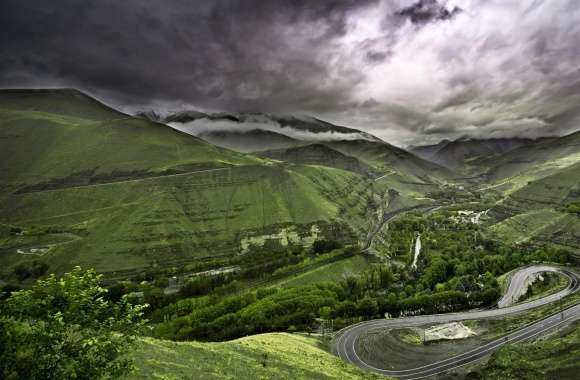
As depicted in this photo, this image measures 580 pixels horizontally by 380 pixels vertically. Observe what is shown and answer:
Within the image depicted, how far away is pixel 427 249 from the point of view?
650ft

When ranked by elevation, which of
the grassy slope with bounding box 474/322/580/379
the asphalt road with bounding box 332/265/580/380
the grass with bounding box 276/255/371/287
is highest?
the grassy slope with bounding box 474/322/580/379

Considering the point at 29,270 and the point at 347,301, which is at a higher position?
the point at 347,301

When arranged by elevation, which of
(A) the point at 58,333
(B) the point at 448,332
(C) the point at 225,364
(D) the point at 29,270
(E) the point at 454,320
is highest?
(A) the point at 58,333

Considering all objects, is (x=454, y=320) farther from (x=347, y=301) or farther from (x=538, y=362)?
(x=538, y=362)

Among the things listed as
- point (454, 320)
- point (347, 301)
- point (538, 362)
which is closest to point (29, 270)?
point (347, 301)

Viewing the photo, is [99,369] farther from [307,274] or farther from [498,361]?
[307,274]

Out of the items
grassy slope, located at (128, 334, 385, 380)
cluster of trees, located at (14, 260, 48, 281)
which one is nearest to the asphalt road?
grassy slope, located at (128, 334, 385, 380)

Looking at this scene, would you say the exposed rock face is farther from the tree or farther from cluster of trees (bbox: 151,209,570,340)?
the tree

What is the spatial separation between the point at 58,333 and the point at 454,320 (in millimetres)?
107246

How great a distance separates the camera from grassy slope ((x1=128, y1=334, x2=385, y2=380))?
33.6 metres

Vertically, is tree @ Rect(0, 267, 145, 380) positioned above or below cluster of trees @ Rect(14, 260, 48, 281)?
above

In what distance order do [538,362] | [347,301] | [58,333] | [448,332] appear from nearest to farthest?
1. [58,333]
2. [538,362]
3. [448,332]
4. [347,301]

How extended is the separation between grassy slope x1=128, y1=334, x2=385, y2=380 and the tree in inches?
738

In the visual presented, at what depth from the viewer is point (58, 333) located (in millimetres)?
12516
